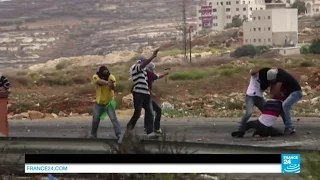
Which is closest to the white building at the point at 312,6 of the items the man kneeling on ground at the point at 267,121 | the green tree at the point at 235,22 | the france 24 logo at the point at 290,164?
the green tree at the point at 235,22

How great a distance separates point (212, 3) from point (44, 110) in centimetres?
13300

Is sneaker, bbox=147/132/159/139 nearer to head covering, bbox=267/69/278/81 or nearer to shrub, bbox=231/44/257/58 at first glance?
head covering, bbox=267/69/278/81

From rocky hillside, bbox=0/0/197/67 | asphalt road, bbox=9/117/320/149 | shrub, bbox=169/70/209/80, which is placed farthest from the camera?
rocky hillside, bbox=0/0/197/67

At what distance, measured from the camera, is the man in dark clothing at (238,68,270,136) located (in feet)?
40.5

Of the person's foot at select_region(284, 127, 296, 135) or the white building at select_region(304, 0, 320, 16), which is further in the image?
the white building at select_region(304, 0, 320, 16)

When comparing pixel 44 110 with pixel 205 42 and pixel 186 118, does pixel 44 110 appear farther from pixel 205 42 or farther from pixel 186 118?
pixel 205 42

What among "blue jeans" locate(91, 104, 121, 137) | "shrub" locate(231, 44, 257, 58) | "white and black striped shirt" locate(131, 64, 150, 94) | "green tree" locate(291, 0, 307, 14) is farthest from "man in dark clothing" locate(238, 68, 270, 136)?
"green tree" locate(291, 0, 307, 14)

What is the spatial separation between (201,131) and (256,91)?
7.76 ft

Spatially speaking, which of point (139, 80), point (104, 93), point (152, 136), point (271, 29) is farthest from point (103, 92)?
point (271, 29)

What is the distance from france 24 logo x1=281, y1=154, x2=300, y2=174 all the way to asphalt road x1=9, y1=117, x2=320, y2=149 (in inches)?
161

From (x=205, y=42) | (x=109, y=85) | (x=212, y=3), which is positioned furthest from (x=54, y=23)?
(x=109, y=85)

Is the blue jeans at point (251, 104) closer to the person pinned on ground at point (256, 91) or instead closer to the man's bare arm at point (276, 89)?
the person pinned on ground at point (256, 91)

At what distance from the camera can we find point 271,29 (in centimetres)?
10194

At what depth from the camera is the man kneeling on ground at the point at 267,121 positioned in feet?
39.7
